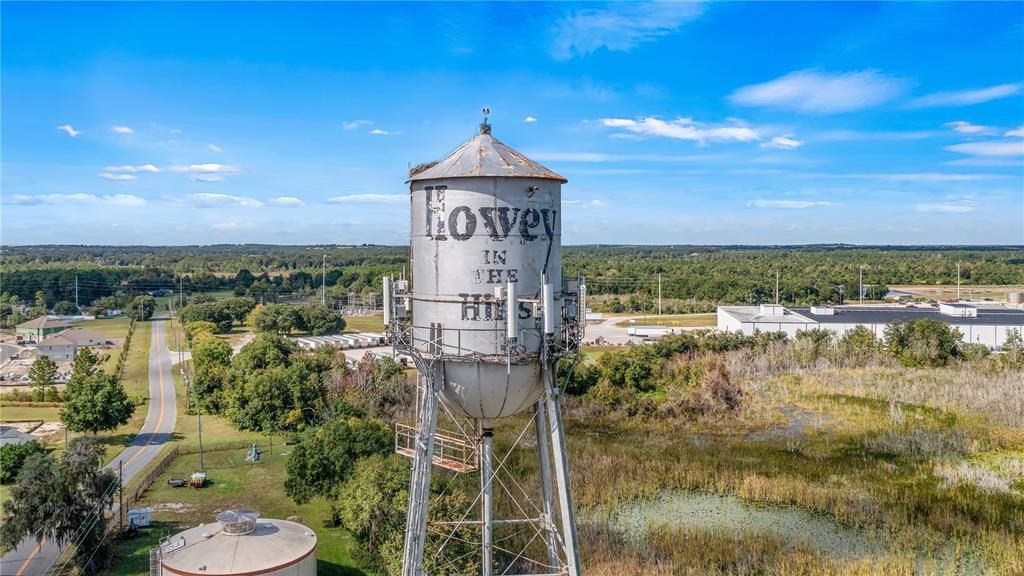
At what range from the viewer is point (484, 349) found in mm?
13453

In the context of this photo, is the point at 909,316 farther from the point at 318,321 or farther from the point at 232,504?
the point at 232,504

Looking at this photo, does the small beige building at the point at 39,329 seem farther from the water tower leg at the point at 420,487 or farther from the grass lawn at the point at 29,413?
the water tower leg at the point at 420,487

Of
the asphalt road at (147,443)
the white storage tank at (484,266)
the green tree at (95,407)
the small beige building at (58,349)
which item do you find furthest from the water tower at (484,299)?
the small beige building at (58,349)

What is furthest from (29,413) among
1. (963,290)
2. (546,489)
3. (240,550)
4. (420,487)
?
(963,290)

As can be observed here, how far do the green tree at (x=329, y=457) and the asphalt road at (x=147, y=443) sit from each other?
711 centimetres

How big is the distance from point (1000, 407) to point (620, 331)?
40.4m

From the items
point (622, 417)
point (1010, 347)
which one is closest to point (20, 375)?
point (622, 417)

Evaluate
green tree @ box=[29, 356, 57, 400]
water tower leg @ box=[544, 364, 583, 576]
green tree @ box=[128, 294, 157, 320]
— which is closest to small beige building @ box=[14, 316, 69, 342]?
green tree @ box=[128, 294, 157, 320]

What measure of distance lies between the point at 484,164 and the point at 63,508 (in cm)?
1723

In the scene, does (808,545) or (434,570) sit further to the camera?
(808,545)

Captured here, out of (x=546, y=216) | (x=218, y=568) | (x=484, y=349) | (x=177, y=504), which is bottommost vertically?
(x=177, y=504)

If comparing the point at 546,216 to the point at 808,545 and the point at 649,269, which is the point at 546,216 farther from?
the point at 649,269

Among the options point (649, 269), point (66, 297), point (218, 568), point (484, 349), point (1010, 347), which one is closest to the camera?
→ point (484, 349)

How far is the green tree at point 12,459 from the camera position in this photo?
2995cm
